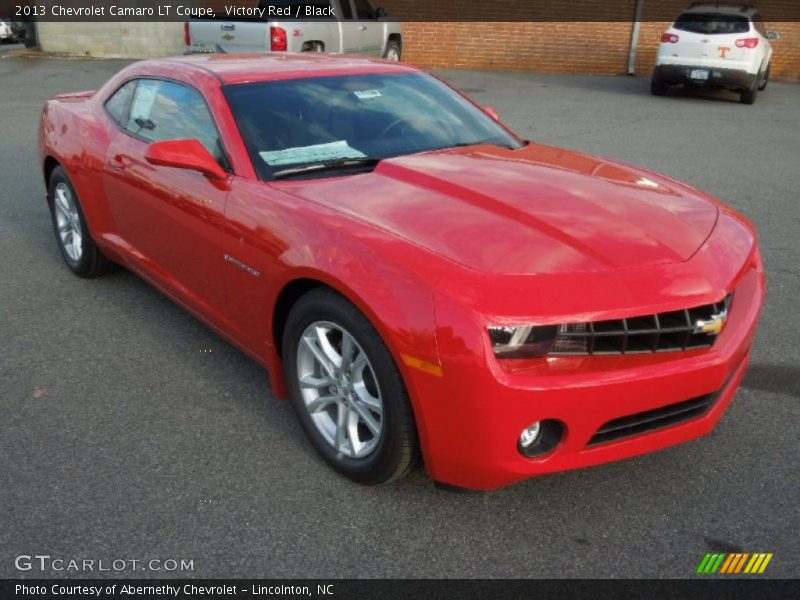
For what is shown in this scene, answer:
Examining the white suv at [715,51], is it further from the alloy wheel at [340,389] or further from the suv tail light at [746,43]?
the alloy wheel at [340,389]

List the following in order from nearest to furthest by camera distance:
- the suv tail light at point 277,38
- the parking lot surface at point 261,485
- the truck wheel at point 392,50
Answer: the parking lot surface at point 261,485
the suv tail light at point 277,38
the truck wheel at point 392,50

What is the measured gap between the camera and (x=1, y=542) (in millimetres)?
2766

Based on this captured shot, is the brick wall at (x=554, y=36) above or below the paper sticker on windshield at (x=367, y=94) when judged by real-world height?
below

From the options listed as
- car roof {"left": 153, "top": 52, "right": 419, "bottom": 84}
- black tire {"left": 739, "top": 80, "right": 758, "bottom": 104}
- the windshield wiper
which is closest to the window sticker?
car roof {"left": 153, "top": 52, "right": 419, "bottom": 84}

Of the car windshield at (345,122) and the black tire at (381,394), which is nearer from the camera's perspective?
the black tire at (381,394)

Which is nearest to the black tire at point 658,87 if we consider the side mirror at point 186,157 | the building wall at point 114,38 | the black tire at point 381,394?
the building wall at point 114,38

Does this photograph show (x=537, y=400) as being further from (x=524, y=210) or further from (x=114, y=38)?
(x=114, y=38)

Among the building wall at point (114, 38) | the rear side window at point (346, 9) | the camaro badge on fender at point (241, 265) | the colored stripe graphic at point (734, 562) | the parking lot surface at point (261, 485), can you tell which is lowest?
the building wall at point (114, 38)

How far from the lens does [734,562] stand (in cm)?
266

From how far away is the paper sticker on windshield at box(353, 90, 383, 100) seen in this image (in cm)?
405

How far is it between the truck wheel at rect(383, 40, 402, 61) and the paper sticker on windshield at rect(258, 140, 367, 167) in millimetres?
15333

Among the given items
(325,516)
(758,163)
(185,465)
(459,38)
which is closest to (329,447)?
(325,516)

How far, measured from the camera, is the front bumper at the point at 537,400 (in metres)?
2.50

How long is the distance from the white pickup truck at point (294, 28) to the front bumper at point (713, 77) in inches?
233
